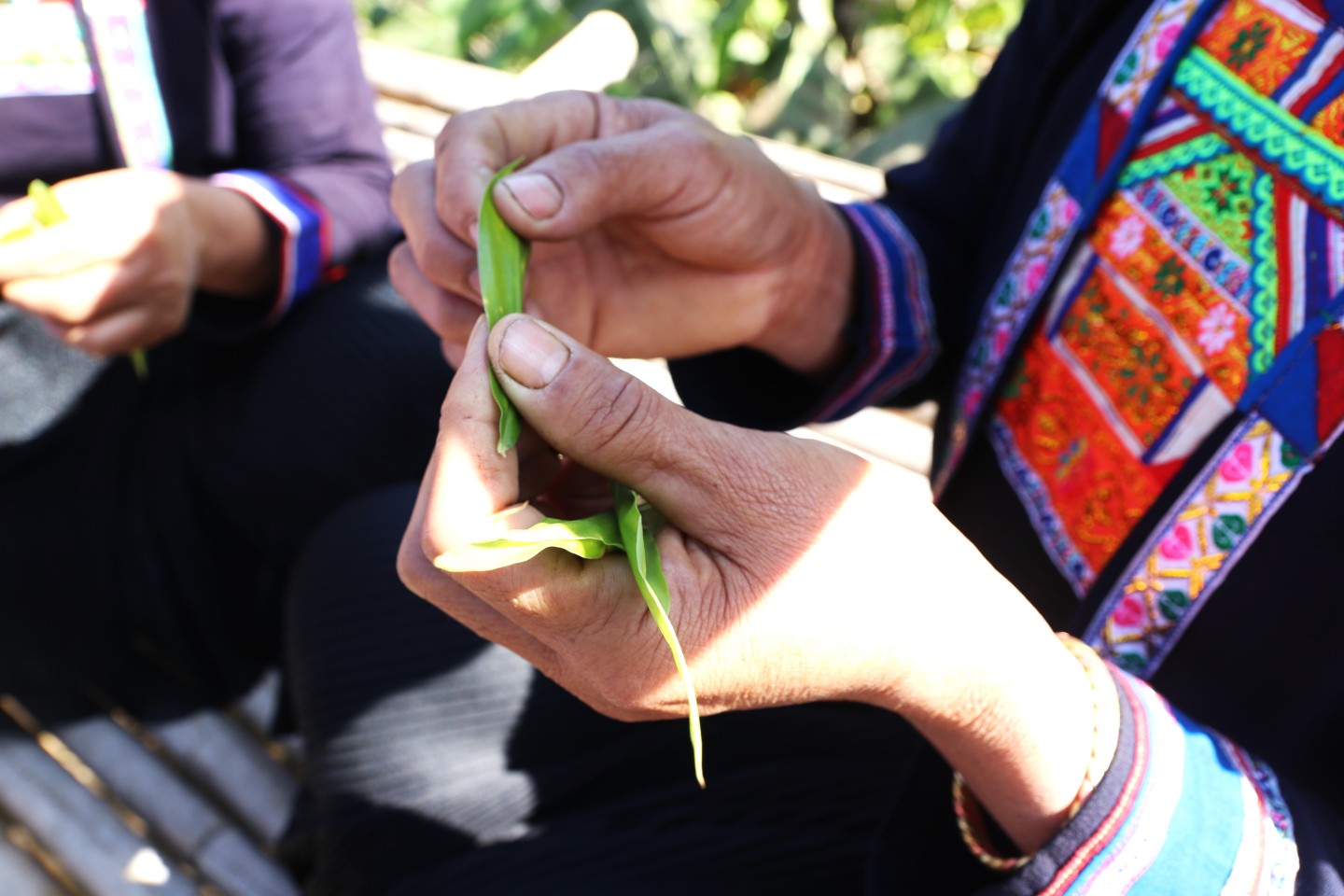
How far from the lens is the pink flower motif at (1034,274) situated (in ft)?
2.30

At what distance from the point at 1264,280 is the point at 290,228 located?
817 millimetres

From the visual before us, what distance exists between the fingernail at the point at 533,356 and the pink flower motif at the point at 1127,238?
395 mm

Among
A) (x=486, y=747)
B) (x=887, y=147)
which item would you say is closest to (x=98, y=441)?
(x=486, y=747)

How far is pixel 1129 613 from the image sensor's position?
0.61 metres

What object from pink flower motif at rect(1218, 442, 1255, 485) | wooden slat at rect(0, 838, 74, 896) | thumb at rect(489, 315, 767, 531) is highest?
pink flower motif at rect(1218, 442, 1255, 485)

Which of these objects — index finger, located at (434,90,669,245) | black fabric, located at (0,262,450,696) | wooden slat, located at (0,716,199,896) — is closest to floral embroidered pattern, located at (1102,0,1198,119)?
index finger, located at (434,90,669,245)

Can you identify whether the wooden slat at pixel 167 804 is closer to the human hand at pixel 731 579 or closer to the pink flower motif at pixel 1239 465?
the human hand at pixel 731 579

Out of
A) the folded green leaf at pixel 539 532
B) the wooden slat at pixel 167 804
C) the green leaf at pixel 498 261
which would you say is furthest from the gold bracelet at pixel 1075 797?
the wooden slat at pixel 167 804

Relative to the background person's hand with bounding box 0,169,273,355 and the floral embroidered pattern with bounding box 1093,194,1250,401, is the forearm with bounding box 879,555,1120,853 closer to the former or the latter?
the floral embroidered pattern with bounding box 1093,194,1250,401

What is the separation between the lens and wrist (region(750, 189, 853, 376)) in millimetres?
796

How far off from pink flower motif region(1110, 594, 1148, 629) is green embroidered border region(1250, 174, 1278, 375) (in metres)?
0.15

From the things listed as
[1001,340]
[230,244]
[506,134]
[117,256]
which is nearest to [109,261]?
[117,256]

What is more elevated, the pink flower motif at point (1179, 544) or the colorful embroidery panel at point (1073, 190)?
the colorful embroidery panel at point (1073, 190)

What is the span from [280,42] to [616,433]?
2.55ft
